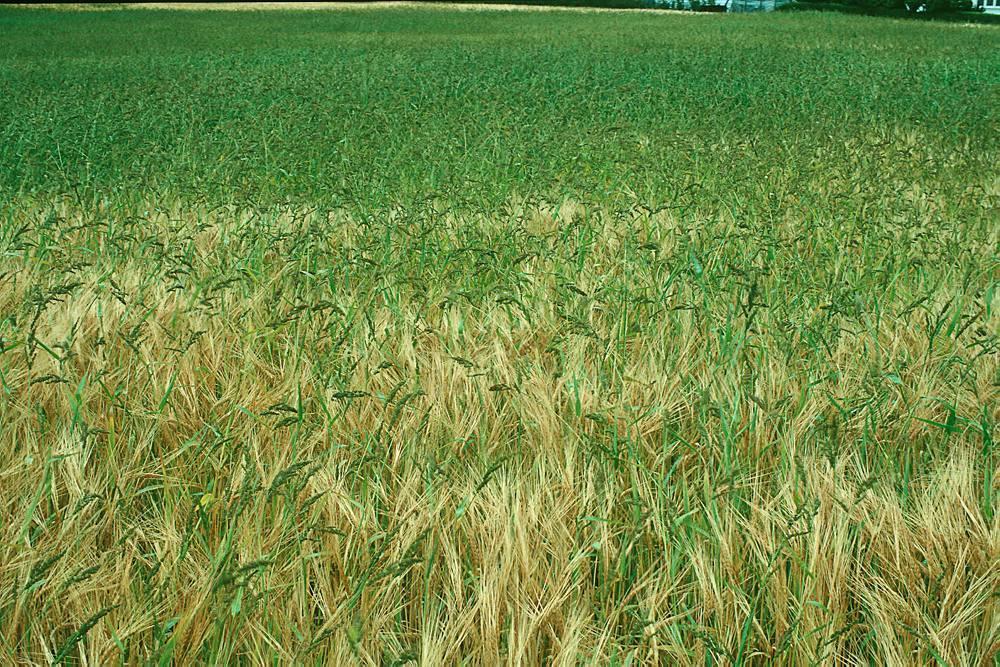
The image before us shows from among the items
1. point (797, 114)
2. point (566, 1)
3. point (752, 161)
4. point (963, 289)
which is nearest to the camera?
point (963, 289)

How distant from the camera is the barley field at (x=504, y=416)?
58.2 inches

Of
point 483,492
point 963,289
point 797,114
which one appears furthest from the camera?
point 797,114

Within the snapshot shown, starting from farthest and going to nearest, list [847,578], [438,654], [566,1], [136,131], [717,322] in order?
[566,1] → [136,131] → [717,322] → [847,578] → [438,654]

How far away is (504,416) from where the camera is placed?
7.23ft

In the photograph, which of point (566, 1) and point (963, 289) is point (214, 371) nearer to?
point (963, 289)

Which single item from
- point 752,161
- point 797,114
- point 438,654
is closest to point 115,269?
point 438,654

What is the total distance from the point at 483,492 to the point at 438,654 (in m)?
0.46

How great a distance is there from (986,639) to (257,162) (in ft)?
17.0

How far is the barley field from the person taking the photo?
4.85 ft

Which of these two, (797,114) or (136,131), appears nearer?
(136,131)

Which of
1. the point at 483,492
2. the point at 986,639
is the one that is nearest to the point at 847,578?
the point at 986,639

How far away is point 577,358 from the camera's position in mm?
2459

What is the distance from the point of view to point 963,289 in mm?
3094

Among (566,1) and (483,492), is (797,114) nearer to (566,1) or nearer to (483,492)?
(483,492)
